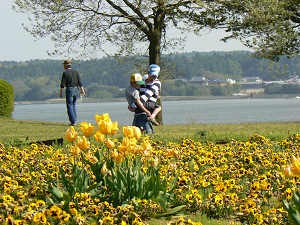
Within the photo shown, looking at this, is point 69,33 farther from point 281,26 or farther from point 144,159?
point 144,159

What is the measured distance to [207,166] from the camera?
1048cm

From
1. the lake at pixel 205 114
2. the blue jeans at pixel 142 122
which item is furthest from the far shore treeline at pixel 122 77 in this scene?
the blue jeans at pixel 142 122

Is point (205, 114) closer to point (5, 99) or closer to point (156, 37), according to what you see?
point (5, 99)

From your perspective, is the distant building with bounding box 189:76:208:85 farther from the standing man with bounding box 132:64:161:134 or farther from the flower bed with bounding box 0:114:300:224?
the flower bed with bounding box 0:114:300:224

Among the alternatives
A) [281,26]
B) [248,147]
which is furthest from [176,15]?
[248,147]

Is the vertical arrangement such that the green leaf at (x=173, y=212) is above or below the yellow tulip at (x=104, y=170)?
below

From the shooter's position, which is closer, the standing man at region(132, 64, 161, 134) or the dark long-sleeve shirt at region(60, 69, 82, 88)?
the standing man at region(132, 64, 161, 134)

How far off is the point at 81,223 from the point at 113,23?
2249cm

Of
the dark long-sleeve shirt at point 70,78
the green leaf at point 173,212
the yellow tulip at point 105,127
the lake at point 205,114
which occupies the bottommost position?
the lake at point 205,114

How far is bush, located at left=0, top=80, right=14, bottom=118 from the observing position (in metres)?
29.1

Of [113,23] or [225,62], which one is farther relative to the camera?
[225,62]

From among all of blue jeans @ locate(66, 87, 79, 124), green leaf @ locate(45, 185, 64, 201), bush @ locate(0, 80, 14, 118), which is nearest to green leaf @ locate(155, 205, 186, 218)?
green leaf @ locate(45, 185, 64, 201)

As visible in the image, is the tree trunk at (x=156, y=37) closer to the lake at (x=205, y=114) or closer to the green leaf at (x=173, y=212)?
the lake at (x=205, y=114)

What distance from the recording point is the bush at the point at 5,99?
95.4ft
